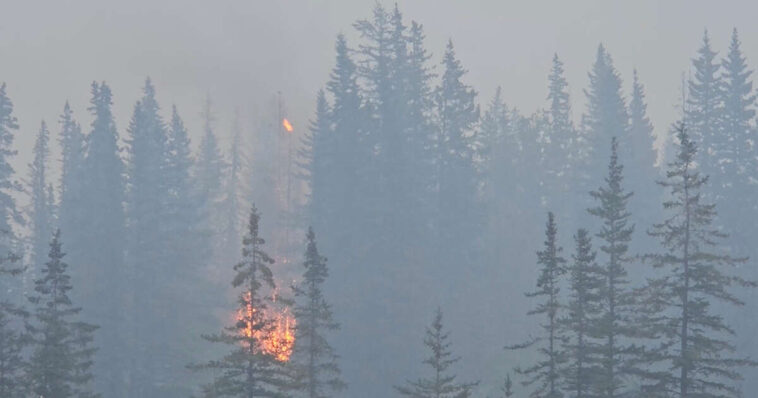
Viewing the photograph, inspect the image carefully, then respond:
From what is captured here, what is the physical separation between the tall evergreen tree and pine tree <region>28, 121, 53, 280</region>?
7.49 metres

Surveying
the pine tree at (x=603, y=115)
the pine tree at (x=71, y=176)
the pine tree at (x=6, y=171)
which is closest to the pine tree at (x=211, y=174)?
the pine tree at (x=71, y=176)

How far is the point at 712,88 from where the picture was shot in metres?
80.7

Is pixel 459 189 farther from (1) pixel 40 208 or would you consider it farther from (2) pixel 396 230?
(1) pixel 40 208

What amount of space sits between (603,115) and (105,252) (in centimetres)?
3848

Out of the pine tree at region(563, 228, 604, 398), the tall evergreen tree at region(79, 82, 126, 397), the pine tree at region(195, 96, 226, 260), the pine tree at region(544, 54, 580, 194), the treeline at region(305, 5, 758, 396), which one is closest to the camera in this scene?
the pine tree at region(563, 228, 604, 398)

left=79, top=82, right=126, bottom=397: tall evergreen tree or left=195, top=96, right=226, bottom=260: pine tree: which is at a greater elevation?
left=195, top=96, right=226, bottom=260: pine tree

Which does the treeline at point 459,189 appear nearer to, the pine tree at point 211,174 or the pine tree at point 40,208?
the pine tree at point 40,208

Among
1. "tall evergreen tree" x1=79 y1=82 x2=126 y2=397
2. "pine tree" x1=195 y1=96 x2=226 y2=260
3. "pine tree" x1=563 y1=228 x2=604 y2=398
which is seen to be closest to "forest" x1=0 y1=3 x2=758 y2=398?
"tall evergreen tree" x1=79 y1=82 x2=126 y2=397

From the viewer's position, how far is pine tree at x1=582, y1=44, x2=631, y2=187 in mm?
82125

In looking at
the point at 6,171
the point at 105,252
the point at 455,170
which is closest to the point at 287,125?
the point at 455,170

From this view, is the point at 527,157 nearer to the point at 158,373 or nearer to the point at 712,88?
the point at 712,88

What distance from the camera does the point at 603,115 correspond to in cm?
8606

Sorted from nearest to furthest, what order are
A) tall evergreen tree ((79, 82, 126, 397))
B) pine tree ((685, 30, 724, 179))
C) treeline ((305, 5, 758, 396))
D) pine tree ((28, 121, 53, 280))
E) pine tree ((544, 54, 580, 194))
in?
tall evergreen tree ((79, 82, 126, 397)) → treeline ((305, 5, 758, 396)) → pine tree ((685, 30, 724, 179)) → pine tree ((28, 121, 53, 280)) → pine tree ((544, 54, 580, 194))

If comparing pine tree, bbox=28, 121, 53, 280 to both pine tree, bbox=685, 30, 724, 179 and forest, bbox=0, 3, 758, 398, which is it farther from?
pine tree, bbox=685, 30, 724, 179
